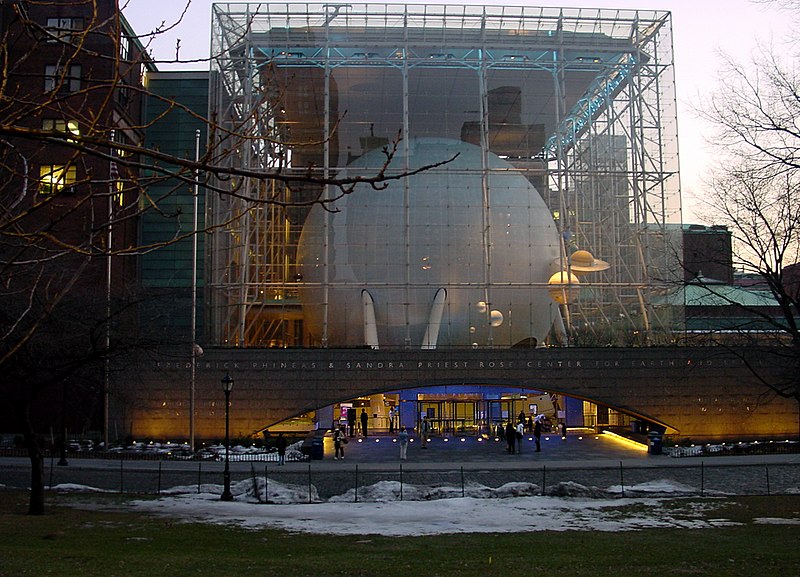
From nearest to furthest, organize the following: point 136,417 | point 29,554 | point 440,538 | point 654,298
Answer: point 29,554 < point 440,538 < point 136,417 < point 654,298

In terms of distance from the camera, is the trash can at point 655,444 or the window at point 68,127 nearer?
the window at point 68,127

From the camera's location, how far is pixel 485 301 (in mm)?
42656

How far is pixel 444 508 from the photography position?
65.0 ft

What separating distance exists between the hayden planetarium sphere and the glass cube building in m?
0.08

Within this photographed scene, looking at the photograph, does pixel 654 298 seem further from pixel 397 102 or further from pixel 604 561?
pixel 604 561

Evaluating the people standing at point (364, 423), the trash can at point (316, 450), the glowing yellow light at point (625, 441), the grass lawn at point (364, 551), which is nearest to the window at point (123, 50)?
the grass lawn at point (364, 551)

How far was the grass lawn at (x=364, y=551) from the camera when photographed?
458 inches

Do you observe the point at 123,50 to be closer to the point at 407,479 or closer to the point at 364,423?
the point at 407,479

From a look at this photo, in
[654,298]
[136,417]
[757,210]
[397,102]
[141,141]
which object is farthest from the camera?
[397,102]

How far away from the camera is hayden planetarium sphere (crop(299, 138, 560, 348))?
42.4 metres

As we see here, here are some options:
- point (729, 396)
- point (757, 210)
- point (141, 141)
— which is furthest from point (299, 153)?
point (141, 141)

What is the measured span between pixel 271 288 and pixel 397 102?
16491mm

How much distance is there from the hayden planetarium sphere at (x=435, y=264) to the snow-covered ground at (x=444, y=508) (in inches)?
761

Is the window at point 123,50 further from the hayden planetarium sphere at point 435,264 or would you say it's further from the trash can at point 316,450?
the hayden planetarium sphere at point 435,264
